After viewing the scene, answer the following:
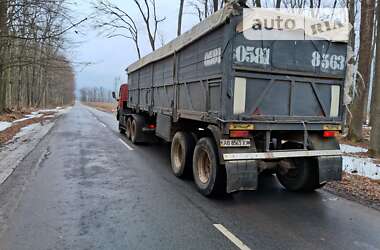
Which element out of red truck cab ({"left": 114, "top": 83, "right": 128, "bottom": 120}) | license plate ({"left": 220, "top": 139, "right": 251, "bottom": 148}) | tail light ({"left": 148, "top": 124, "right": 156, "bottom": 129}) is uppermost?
red truck cab ({"left": 114, "top": 83, "right": 128, "bottom": 120})

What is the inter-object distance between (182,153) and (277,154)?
2397mm

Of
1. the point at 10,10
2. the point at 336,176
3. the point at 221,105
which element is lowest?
the point at 336,176

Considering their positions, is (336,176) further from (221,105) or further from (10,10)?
(10,10)

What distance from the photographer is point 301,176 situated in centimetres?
704

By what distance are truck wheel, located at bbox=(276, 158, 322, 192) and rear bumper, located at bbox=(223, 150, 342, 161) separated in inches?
14.2

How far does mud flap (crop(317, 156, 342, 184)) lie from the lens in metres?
6.55

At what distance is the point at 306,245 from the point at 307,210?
157cm

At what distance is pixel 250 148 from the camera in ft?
20.1

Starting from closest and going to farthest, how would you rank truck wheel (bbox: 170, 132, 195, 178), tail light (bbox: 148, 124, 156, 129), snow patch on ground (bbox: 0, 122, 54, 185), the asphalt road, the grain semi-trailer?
the asphalt road → the grain semi-trailer → truck wheel (bbox: 170, 132, 195, 178) → snow patch on ground (bbox: 0, 122, 54, 185) → tail light (bbox: 148, 124, 156, 129)

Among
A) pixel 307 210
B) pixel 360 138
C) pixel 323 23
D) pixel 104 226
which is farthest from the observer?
pixel 360 138

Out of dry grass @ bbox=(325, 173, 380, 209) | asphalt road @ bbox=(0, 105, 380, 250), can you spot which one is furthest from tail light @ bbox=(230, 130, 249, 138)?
dry grass @ bbox=(325, 173, 380, 209)

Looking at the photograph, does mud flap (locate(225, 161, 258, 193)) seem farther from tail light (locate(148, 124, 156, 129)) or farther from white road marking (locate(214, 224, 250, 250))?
tail light (locate(148, 124, 156, 129))

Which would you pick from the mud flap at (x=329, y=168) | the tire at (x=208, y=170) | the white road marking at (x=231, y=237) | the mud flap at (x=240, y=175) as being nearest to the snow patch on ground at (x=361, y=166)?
the mud flap at (x=329, y=168)

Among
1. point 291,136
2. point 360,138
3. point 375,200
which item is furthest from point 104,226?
point 360,138
